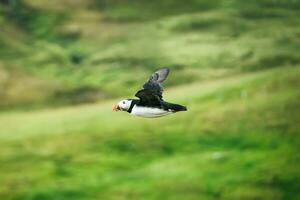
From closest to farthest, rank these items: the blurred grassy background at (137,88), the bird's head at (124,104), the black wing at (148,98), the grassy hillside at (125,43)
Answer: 1. the black wing at (148,98)
2. the bird's head at (124,104)
3. the blurred grassy background at (137,88)
4. the grassy hillside at (125,43)

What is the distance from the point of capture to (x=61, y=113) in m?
109

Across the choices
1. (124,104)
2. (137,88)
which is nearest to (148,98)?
(124,104)

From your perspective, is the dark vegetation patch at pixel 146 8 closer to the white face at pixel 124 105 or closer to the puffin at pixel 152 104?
the white face at pixel 124 105

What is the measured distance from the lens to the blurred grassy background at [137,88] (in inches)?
3460

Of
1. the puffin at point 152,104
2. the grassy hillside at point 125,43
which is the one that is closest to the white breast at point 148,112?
the puffin at point 152,104

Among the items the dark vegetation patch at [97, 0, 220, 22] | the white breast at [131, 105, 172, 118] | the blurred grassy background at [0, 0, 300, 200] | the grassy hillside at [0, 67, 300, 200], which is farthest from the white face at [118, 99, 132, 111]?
the dark vegetation patch at [97, 0, 220, 22]

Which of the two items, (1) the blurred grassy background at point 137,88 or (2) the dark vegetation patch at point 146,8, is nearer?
(1) the blurred grassy background at point 137,88

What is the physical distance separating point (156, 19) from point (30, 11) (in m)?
23.4

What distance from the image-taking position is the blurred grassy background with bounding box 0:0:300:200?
8788 centimetres

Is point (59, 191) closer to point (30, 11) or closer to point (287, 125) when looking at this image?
point (287, 125)

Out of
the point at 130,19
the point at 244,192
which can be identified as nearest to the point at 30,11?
the point at 130,19

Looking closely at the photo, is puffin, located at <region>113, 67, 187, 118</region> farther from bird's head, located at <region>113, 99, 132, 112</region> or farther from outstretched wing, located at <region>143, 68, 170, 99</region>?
bird's head, located at <region>113, 99, 132, 112</region>

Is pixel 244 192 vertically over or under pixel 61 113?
under

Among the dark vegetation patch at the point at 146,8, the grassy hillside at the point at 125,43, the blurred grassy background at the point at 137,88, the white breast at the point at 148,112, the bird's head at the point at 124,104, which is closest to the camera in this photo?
the white breast at the point at 148,112
